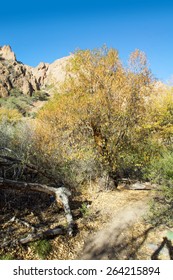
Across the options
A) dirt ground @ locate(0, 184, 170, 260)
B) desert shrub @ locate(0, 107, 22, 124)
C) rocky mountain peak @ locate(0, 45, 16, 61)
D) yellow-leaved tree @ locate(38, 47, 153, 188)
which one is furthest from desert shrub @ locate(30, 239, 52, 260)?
rocky mountain peak @ locate(0, 45, 16, 61)

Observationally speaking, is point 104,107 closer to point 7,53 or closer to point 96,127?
point 96,127

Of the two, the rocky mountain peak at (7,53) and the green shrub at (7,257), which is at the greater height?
the rocky mountain peak at (7,53)

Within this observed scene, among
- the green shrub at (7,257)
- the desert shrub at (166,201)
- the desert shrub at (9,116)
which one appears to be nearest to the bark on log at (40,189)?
the green shrub at (7,257)

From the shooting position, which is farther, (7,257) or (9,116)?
(9,116)

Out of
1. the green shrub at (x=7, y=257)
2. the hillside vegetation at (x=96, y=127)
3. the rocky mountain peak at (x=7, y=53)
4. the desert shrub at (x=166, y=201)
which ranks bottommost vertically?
the green shrub at (x=7, y=257)

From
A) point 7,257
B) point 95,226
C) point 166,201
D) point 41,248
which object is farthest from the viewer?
point 95,226

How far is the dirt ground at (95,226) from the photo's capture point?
272 inches

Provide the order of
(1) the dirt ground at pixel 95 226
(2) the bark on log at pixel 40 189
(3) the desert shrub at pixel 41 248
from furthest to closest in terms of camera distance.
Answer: (2) the bark on log at pixel 40 189
(1) the dirt ground at pixel 95 226
(3) the desert shrub at pixel 41 248

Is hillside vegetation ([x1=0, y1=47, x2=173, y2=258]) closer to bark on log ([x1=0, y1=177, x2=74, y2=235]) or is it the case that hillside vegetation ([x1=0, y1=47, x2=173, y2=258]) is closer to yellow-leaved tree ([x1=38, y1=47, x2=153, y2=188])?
yellow-leaved tree ([x1=38, y1=47, x2=153, y2=188])

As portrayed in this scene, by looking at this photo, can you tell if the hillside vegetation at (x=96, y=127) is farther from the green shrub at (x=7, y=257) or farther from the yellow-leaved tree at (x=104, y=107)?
the green shrub at (x=7, y=257)

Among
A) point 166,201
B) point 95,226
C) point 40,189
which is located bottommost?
point 95,226

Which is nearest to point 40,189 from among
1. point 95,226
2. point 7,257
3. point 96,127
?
point 95,226

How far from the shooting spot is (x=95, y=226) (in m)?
8.59
